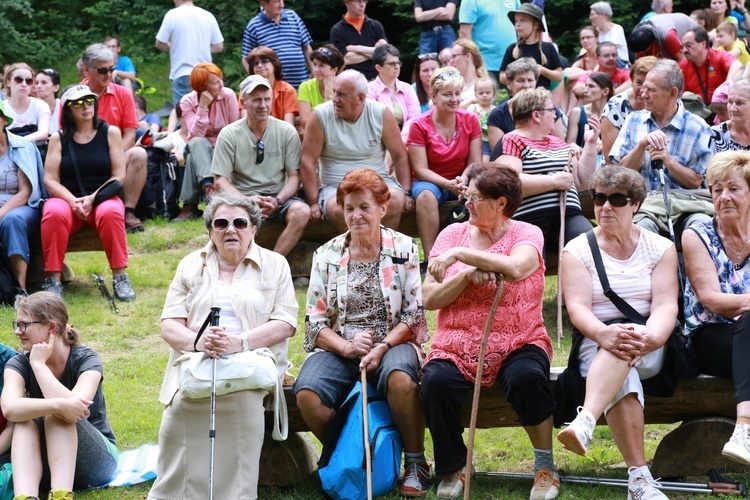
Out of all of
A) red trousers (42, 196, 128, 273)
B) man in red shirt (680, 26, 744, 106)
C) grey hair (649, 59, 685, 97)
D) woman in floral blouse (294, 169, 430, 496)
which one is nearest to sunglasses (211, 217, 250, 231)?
woman in floral blouse (294, 169, 430, 496)

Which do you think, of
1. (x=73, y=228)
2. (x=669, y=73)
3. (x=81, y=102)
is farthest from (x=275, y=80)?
(x=669, y=73)

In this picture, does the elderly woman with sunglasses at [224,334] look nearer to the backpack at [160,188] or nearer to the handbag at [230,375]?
the handbag at [230,375]

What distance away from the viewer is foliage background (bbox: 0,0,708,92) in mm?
15188

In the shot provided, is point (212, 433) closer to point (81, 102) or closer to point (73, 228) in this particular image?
point (73, 228)

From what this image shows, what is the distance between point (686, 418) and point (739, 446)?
574 millimetres

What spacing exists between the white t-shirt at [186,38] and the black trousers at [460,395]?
25.3 feet

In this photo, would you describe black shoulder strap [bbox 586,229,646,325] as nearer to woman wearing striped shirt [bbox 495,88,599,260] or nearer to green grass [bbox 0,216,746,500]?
green grass [bbox 0,216,746,500]

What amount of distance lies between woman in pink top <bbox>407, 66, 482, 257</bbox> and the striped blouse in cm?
99

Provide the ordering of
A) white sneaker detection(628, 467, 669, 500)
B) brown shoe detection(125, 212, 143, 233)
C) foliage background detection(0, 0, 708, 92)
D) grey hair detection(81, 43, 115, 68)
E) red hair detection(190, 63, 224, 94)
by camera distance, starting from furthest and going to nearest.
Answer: foliage background detection(0, 0, 708, 92) < red hair detection(190, 63, 224, 94) < brown shoe detection(125, 212, 143, 233) < grey hair detection(81, 43, 115, 68) < white sneaker detection(628, 467, 669, 500)

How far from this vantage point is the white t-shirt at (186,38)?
11.9 meters

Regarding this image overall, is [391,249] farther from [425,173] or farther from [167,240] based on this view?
[167,240]

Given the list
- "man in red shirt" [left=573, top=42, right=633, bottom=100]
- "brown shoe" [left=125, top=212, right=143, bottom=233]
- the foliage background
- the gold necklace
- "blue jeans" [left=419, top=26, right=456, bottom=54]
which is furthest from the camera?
the foliage background

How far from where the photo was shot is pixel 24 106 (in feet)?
31.7

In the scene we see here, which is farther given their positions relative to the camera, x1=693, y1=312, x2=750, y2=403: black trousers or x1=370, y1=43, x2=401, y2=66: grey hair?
x1=370, y1=43, x2=401, y2=66: grey hair
